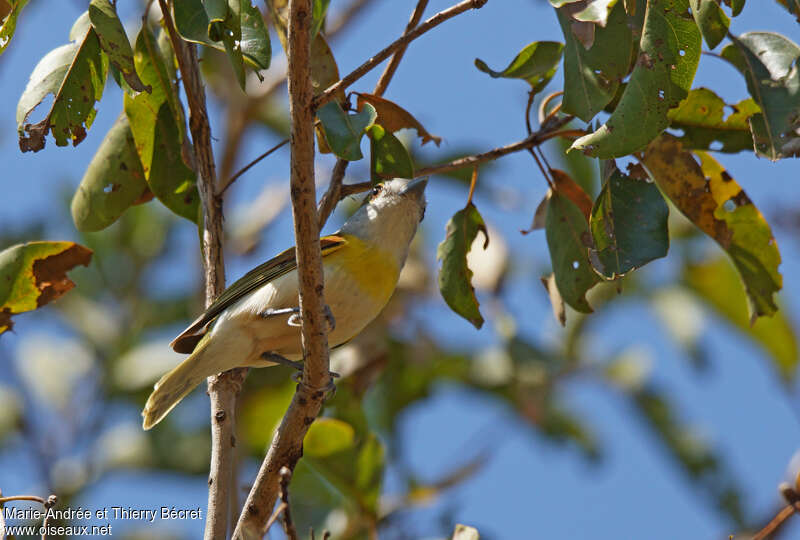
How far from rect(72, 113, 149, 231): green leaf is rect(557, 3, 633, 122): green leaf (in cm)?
175

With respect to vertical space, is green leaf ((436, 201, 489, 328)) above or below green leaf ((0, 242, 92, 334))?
below

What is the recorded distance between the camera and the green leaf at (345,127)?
2.83m

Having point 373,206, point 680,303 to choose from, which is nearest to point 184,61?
point 373,206

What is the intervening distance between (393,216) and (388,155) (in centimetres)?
84

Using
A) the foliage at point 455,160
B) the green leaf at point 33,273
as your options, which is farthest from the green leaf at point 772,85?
the green leaf at point 33,273

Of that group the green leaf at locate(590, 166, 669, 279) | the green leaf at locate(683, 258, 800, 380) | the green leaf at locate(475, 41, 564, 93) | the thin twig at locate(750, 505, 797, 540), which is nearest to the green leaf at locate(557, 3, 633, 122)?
the green leaf at locate(590, 166, 669, 279)

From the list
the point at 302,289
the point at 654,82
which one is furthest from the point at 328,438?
the point at 654,82

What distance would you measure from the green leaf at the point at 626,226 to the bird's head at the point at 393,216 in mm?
1074

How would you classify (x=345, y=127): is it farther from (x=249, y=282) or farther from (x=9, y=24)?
(x=9, y=24)

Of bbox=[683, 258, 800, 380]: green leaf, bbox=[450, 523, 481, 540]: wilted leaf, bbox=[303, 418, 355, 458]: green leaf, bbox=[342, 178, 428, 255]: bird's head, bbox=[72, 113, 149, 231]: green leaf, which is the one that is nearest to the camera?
bbox=[450, 523, 481, 540]: wilted leaf

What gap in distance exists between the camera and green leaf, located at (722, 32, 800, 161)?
2.61 metres

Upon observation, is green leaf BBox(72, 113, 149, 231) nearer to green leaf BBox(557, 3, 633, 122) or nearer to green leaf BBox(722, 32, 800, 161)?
green leaf BBox(557, 3, 633, 122)

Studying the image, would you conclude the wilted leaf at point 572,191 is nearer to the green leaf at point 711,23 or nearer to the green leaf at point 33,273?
the green leaf at point 711,23

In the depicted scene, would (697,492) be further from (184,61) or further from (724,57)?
(184,61)
